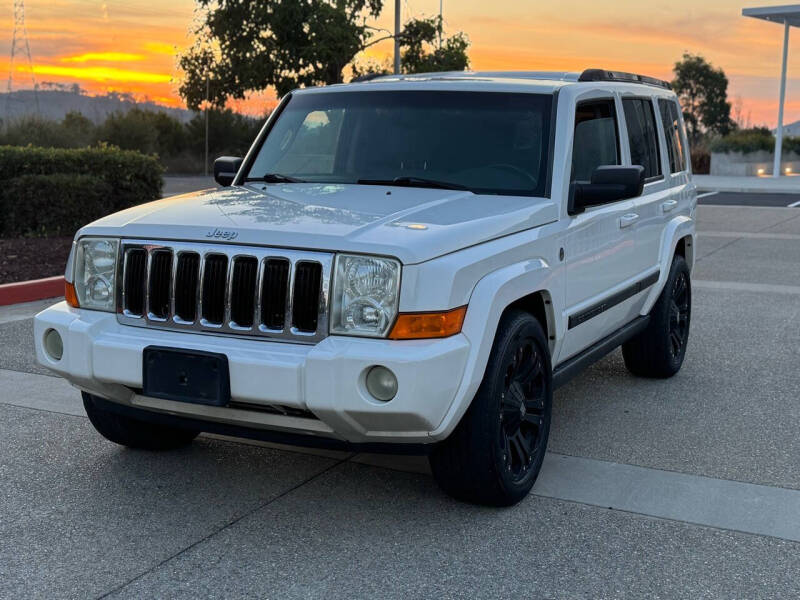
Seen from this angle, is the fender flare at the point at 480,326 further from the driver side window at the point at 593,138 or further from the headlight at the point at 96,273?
the headlight at the point at 96,273

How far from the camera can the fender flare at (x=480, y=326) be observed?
152 inches

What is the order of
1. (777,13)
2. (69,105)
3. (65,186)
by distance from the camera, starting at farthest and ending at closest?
(777,13) < (69,105) < (65,186)

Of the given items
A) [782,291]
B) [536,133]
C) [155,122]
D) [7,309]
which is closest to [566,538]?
[536,133]

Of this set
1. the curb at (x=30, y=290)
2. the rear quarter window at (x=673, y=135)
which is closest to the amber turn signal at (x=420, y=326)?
the rear quarter window at (x=673, y=135)

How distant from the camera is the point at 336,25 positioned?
96.1 ft

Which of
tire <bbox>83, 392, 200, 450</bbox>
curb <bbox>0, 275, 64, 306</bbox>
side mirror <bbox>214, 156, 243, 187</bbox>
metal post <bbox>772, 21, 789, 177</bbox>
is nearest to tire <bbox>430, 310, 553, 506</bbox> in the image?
tire <bbox>83, 392, 200, 450</bbox>

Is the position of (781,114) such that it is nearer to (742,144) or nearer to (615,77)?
(742,144)

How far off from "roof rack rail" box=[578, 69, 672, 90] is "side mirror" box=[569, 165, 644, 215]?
942mm

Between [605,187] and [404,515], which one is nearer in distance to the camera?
[404,515]

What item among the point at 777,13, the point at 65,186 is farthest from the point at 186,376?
the point at 777,13

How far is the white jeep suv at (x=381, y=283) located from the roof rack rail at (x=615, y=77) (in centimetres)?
3

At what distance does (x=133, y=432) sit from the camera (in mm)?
4922

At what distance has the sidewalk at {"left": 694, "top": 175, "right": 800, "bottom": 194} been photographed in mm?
30562

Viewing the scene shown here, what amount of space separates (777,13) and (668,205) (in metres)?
35.9
